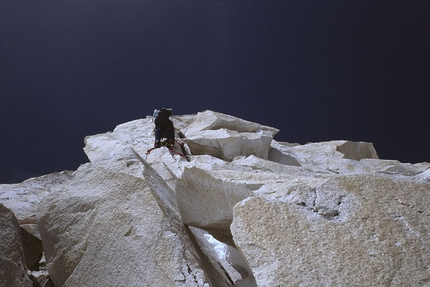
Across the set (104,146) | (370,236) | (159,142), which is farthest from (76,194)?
(104,146)

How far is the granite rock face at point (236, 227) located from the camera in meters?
1.74

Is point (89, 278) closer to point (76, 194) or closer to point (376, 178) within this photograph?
point (76, 194)

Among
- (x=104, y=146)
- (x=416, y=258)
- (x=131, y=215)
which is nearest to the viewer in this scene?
(x=416, y=258)

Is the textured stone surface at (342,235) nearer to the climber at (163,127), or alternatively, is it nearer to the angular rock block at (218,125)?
the climber at (163,127)

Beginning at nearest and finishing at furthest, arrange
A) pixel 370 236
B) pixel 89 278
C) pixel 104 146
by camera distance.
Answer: pixel 370 236 < pixel 89 278 < pixel 104 146

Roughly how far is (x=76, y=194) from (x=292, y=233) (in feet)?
7.05

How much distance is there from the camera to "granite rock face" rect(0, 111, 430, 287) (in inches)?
68.6

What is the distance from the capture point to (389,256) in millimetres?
1727

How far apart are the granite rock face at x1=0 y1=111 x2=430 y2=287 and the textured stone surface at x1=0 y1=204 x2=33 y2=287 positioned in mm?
316

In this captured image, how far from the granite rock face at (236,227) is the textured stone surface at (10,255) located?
12.5 inches

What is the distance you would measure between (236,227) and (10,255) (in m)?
1.69

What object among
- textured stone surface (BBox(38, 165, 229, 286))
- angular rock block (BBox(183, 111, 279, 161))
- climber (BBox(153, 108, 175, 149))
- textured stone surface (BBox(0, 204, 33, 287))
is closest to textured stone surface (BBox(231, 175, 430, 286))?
textured stone surface (BBox(38, 165, 229, 286))

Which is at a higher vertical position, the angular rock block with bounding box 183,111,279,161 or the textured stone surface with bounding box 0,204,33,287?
the textured stone surface with bounding box 0,204,33,287

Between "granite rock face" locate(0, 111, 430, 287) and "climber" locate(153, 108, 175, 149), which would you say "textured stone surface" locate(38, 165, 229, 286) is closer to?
"granite rock face" locate(0, 111, 430, 287)
